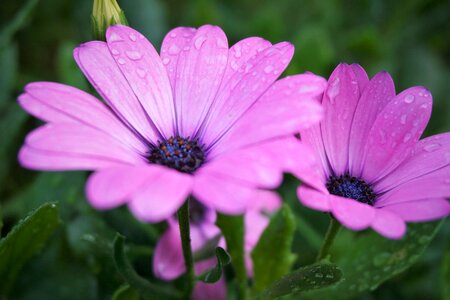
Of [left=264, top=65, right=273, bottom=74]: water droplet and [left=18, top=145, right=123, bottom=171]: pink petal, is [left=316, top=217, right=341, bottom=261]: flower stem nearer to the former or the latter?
[left=264, top=65, right=273, bottom=74]: water droplet

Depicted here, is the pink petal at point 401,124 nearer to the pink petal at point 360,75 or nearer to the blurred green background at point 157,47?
the pink petal at point 360,75

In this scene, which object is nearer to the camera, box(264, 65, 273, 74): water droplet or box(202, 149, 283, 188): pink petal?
box(202, 149, 283, 188): pink petal

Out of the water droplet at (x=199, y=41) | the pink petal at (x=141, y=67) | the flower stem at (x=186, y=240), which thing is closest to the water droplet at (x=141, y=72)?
the pink petal at (x=141, y=67)

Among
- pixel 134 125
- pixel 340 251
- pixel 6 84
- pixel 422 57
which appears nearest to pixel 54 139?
pixel 134 125

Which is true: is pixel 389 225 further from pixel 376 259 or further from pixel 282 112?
pixel 376 259

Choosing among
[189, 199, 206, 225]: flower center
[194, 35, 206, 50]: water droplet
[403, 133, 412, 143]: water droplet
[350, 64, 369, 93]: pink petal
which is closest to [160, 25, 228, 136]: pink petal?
[194, 35, 206, 50]: water droplet

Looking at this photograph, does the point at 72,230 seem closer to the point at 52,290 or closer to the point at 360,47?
the point at 52,290
